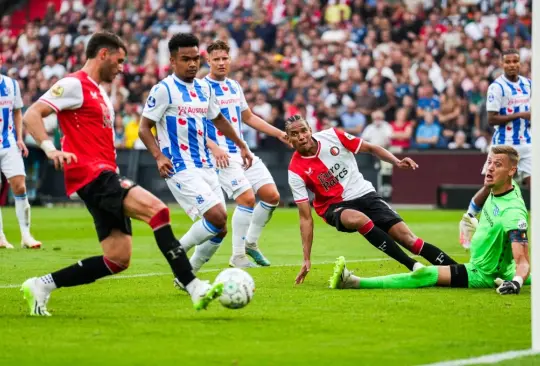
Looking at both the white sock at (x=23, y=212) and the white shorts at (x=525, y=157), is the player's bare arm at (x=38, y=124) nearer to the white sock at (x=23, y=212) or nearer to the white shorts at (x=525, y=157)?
the white sock at (x=23, y=212)

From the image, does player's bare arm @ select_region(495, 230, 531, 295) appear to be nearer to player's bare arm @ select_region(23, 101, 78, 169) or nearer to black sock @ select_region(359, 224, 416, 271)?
black sock @ select_region(359, 224, 416, 271)

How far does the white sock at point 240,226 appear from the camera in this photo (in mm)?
12477

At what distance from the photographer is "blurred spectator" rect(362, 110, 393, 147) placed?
80.8 feet

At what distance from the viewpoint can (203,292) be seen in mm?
7812

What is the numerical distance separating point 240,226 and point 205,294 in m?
4.82

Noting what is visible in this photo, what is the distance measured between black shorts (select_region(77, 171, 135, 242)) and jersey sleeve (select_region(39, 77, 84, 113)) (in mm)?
568

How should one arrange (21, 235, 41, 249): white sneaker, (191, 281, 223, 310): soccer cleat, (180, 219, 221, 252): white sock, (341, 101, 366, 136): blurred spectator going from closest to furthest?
(191, 281, 223, 310): soccer cleat < (180, 219, 221, 252): white sock < (21, 235, 41, 249): white sneaker < (341, 101, 366, 136): blurred spectator

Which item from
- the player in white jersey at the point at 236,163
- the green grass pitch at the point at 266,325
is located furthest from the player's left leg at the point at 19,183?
the player in white jersey at the point at 236,163

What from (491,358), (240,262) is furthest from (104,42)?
(240,262)

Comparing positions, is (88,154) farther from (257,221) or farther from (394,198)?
(394,198)

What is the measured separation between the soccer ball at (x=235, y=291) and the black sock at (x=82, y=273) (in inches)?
38.2

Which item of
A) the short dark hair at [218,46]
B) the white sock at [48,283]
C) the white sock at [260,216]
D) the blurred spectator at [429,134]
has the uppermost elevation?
the short dark hair at [218,46]

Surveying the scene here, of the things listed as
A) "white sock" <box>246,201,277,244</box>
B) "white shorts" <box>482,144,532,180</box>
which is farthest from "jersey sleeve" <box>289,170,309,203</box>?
"white shorts" <box>482,144,532,180</box>

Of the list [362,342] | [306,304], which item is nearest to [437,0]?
[306,304]
